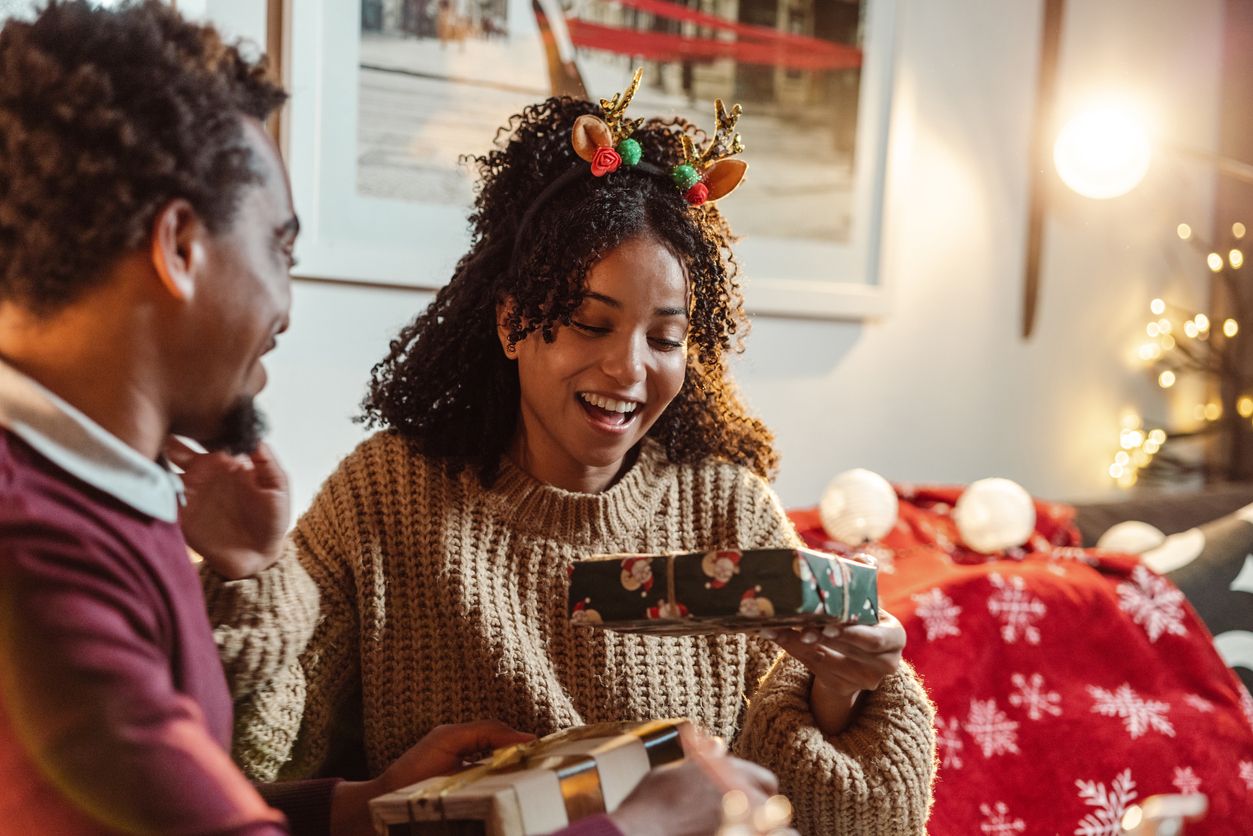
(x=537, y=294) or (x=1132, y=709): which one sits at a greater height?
(x=537, y=294)

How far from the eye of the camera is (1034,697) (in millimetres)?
1569

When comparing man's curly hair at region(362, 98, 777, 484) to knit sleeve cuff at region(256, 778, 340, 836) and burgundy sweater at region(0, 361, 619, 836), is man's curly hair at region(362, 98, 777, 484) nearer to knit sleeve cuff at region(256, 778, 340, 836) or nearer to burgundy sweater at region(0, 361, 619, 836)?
knit sleeve cuff at region(256, 778, 340, 836)

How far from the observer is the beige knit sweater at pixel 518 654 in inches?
36.2

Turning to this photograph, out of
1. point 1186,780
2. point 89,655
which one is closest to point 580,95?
point 1186,780

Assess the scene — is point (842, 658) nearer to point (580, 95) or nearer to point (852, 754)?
point (852, 754)

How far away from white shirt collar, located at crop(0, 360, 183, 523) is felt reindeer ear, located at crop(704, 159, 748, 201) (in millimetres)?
593

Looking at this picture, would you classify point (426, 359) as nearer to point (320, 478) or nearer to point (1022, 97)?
point (320, 478)

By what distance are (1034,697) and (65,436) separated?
1.42m

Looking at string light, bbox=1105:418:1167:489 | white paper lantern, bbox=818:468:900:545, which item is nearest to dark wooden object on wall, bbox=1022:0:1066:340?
string light, bbox=1105:418:1167:489

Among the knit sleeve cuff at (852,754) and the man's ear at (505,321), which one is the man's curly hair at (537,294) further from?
the knit sleeve cuff at (852,754)

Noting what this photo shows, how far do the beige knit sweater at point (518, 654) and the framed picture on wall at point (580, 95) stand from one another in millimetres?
483

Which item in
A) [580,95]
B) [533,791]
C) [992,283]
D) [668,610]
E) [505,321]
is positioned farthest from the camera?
[992,283]

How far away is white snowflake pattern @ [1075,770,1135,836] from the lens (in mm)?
1478

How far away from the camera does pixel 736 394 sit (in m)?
1.20
